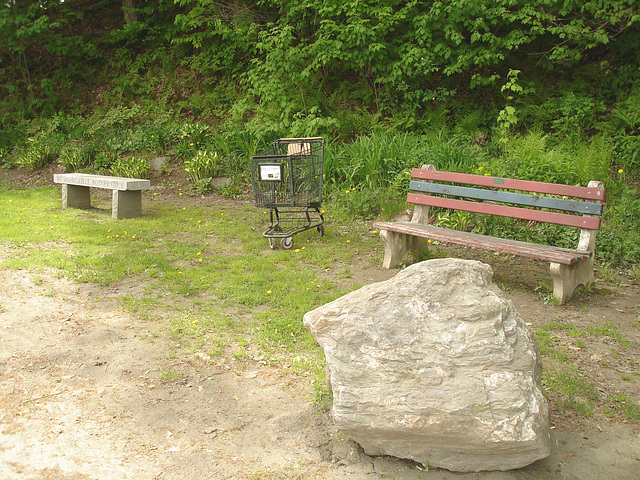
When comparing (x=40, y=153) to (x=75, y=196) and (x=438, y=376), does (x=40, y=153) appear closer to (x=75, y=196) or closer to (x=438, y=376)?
(x=75, y=196)

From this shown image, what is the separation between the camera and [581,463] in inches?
115

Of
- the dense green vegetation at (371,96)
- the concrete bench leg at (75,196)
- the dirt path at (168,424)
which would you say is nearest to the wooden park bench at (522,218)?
the dense green vegetation at (371,96)

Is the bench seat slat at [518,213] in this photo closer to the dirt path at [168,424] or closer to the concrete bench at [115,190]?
the dirt path at [168,424]

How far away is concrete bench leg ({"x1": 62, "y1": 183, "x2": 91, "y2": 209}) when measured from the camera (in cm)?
873

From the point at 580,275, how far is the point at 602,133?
4.74m

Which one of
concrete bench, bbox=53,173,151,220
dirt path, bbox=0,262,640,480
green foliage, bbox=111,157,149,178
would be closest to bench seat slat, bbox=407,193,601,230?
dirt path, bbox=0,262,640,480

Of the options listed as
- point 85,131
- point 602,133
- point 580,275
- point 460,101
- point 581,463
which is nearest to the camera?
point 581,463

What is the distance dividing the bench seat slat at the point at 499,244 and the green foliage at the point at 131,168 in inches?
241

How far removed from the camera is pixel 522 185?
5516 mm

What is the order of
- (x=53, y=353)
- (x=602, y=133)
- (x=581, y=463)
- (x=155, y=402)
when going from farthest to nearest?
1. (x=602, y=133)
2. (x=53, y=353)
3. (x=155, y=402)
4. (x=581, y=463)

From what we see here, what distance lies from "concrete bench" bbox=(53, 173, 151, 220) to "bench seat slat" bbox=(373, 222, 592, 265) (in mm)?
3830

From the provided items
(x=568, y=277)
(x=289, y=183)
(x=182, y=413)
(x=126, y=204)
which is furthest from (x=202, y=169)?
(x=182, y=413)

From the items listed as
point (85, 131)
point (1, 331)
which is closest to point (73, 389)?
point (1, 331)

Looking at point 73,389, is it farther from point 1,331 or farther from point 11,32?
point 11,32
